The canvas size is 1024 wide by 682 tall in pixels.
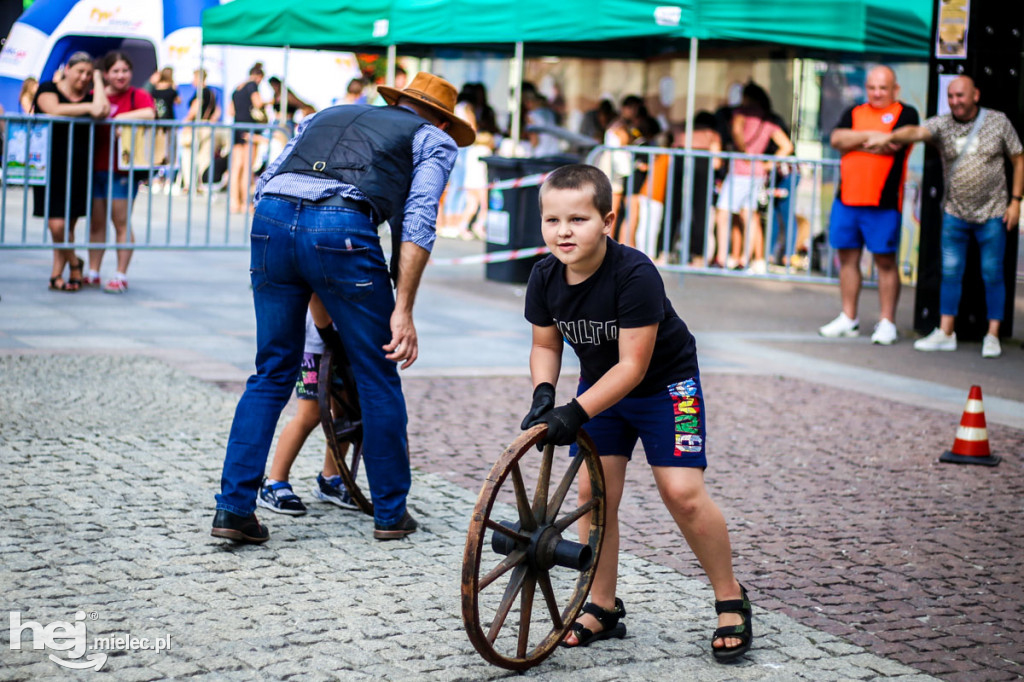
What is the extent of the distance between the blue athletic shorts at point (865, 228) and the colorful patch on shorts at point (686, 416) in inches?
252

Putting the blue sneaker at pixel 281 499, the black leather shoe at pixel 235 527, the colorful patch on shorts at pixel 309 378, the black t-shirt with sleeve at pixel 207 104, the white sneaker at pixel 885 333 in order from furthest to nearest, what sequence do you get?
the black t-shirt with sleeve at pixel 207 104, the white sneaker at pixel 885 333, the colorful patch on shorts at pixel 309 378, the blue sneaker at pixel 281 499, the black leather shoe at pixel 235 527

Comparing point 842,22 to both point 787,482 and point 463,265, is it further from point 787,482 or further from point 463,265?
point 787,482

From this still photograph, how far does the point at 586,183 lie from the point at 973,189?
670 cm

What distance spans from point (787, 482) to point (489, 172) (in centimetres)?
767

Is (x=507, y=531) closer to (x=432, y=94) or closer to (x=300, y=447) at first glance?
(x=300, y=447)

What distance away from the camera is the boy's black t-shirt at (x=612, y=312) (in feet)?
12.0

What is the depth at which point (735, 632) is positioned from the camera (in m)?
3.79

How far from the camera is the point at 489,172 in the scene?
13125 mm

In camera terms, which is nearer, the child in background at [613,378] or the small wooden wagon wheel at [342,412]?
the child in background at [613,378]

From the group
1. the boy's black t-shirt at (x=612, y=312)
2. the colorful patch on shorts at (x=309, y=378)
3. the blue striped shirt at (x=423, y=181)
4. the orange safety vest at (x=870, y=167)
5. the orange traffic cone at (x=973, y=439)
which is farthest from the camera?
the orange safety vest at (x=870, y=167)

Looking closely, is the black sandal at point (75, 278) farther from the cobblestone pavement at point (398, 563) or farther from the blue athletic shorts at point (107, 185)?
the cobblestone pavement at point (398, 563)
